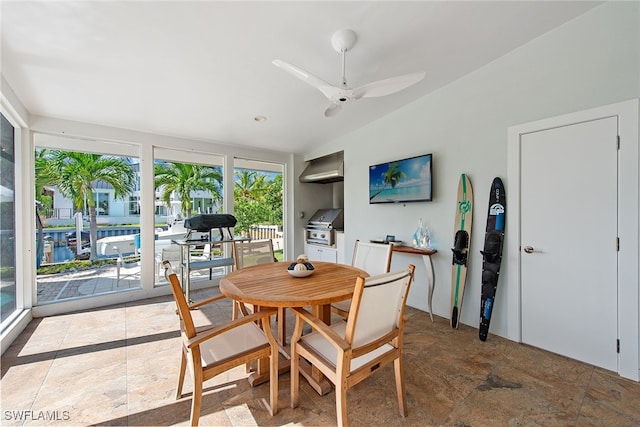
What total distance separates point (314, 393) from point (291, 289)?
77cm

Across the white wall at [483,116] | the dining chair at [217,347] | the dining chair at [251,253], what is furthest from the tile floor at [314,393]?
the dining chair at [251,253]

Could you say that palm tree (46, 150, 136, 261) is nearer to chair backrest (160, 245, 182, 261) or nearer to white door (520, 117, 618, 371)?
chair backrest (160, 245, 182, 261)

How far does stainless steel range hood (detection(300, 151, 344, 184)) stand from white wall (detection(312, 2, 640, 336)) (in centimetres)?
54

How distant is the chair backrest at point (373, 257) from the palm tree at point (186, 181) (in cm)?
290

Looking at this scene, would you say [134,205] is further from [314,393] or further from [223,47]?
[314,393]

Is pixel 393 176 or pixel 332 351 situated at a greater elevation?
pixel 393 176

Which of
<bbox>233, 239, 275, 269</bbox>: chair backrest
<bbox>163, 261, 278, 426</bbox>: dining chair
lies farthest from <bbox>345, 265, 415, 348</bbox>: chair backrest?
<bbox>233, 239, 275, 269</bbox>: chair backrest

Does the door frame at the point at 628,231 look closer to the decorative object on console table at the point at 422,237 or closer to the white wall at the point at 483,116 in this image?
the white wall at the point at 483,116

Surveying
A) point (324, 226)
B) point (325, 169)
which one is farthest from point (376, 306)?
point (325, 169)

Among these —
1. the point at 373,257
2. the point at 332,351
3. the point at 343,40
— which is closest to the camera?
the point at 332,351

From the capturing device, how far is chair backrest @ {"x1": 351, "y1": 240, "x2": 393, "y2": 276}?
8.35 feet

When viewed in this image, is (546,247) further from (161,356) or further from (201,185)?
(201,185)

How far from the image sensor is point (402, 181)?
354 centimetres

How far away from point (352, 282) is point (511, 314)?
189 centimetres
